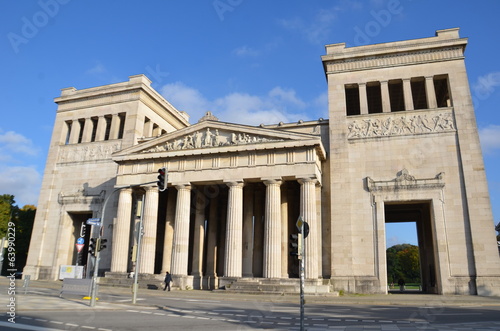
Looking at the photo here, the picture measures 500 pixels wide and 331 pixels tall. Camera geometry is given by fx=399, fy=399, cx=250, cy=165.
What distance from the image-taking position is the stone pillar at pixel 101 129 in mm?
46097

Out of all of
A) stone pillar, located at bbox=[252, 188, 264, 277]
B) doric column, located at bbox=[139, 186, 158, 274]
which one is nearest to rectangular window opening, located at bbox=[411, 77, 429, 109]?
stone pillar, located at bbox=[252, 188, 264, 277]

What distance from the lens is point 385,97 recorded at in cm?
3747

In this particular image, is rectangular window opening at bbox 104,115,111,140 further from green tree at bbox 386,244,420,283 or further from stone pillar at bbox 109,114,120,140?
green tree at bbox 386,244,420,283

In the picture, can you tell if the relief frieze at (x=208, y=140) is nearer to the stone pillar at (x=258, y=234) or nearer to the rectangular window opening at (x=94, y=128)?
the stone pillar at (x=258, y=234)

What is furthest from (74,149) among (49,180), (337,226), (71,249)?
(337,226)

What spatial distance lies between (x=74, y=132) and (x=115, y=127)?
6.18 meters

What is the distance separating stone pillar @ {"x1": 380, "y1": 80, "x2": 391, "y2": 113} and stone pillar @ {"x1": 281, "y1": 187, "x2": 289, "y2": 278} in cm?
1187

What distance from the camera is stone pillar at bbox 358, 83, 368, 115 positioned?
123 feet

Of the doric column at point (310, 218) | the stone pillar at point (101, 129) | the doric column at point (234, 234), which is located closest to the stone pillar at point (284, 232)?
the doric column at point (310, 218)

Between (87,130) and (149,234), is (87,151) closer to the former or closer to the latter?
(87,130)

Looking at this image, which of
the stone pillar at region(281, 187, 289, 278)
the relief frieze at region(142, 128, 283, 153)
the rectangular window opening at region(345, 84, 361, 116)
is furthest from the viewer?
the rectangular window opening at region(345, 84, 361, 116)

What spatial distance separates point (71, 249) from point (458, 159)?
40.3 m

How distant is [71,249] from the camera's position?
146 feet

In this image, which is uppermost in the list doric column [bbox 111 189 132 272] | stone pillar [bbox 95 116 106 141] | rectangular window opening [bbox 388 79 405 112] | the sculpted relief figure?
rectangular window opening [bbox 388 79 405 112]
